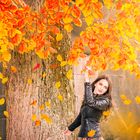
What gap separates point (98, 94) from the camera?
672 cm

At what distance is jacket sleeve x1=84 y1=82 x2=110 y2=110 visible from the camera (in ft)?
20.9

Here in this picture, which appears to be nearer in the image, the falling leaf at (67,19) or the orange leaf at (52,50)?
the orange leaf at (52,50)

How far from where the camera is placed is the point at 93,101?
252 inches


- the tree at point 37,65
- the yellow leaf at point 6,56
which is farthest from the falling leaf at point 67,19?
the yellow leaf at point 6,56

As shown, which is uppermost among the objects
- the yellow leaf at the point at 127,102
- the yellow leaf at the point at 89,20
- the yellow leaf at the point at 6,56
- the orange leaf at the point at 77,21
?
the yellow leaf at the point at 89,20

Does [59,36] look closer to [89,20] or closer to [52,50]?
[52,50]

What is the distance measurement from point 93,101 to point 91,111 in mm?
222

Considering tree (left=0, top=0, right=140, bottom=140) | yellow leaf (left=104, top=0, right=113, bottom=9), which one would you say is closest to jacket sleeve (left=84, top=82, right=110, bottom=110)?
tree (left=0, top=0, right=140, bottom=140)

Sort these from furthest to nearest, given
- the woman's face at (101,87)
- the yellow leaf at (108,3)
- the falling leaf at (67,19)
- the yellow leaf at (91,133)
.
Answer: the yellow leaf at (108,3), the falling leaf at (67,19), the woman's face at (101,87), the yellow leaf at (91,133)

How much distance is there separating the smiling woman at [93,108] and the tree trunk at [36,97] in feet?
2.35

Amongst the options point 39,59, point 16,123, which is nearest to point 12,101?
point 16,123

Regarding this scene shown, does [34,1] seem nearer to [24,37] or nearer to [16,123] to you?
[24,37]

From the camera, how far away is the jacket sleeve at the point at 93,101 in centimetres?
638

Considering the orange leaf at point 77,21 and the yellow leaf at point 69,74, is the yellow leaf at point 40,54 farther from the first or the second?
the orange leaf at point 77,21
